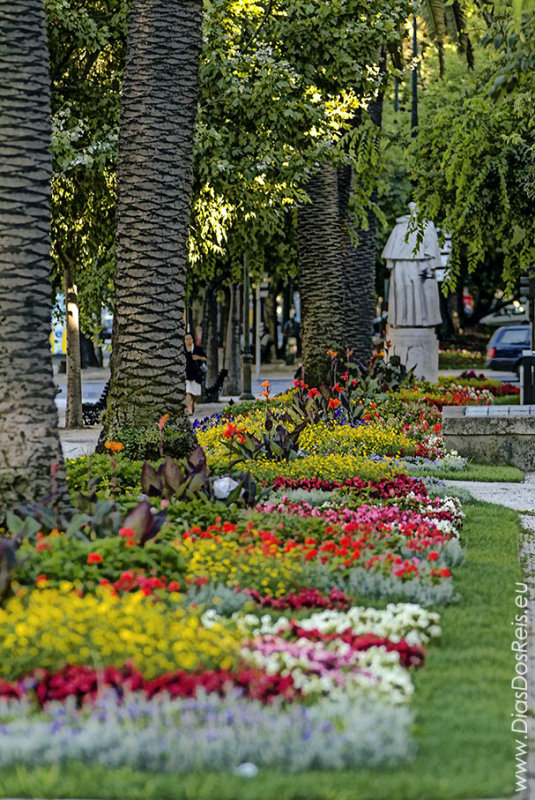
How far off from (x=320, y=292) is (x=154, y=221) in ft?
25.4

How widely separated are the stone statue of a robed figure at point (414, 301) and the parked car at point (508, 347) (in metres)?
14.9

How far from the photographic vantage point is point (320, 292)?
1941 cm

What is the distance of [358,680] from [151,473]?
4.41 m

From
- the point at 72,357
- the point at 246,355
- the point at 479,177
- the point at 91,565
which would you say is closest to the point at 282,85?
the point at 479,177

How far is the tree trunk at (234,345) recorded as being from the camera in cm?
3906

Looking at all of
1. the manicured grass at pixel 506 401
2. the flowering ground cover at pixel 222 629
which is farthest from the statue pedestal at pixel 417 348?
the flowering ground cover at pixel 222 629

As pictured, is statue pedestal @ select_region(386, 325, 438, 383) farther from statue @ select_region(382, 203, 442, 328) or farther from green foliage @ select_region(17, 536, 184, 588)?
green foliage @ select_region(17, 536, 184, 588)

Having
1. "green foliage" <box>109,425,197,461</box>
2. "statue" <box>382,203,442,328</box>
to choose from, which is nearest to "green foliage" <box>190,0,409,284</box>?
"green foliage" <box>109,425,197,461</box>

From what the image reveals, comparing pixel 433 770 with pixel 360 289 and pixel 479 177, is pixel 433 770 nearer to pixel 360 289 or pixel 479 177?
pixel 479 177

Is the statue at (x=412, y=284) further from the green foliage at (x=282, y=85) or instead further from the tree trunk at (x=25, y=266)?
the tree trunk at (x=25, y=266)

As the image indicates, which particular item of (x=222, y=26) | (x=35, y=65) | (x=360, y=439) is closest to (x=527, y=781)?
(x=35, y=65)

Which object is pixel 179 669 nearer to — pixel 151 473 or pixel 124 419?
pixel 151 473

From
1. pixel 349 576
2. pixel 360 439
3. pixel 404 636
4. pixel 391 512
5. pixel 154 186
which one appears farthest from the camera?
pixel 360 439

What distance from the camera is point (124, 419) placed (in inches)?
469
